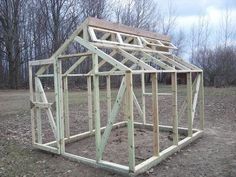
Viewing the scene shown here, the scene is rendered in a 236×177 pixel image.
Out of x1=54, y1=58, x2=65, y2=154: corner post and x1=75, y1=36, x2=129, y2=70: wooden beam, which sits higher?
x1=75, y1=36, x2=129, y2=70: wooden beam

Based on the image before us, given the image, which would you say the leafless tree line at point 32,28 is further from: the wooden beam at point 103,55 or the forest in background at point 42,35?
the wooden beam at point 103,55

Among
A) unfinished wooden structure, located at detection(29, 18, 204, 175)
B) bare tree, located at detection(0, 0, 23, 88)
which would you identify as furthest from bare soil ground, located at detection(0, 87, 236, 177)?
bare tree, located at detection(0, 0, 23, 88)

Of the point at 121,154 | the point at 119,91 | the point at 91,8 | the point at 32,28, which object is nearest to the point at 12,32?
the point at 32,28

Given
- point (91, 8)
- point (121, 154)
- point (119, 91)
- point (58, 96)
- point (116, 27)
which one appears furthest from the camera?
point (91, 8)

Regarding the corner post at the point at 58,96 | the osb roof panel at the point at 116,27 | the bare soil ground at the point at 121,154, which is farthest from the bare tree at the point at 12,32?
the corner post at the point at 58,96

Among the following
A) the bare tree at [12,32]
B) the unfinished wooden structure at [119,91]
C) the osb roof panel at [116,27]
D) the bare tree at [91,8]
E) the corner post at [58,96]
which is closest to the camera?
the unfinished wooden structure at [119,91]

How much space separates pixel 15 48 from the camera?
2228 cm

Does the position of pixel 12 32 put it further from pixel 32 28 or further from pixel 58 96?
pixel 58 96

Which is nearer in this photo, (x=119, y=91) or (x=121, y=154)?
(x=119, y=91)

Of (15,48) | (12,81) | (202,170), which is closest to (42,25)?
(15,48)

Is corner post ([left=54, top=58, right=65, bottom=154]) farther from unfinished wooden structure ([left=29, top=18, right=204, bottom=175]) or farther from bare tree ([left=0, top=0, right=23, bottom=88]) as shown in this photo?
bare tree ([left=0, top=0, right=23, bottom=88])

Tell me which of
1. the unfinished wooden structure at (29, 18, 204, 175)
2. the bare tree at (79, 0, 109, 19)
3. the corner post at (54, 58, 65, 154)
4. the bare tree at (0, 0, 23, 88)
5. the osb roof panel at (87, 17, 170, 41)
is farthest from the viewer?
the bare tree at (79, 0, 109, 19)

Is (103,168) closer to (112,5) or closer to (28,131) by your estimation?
(28,131)

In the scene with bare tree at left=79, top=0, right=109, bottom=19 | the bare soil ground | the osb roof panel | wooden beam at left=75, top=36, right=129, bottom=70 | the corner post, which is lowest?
the bare soil ground
